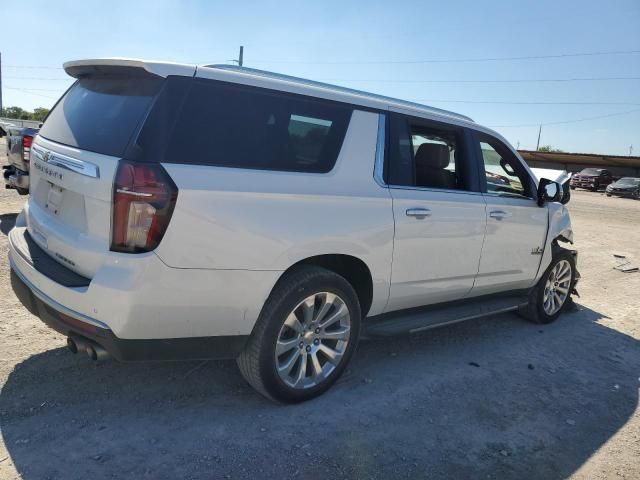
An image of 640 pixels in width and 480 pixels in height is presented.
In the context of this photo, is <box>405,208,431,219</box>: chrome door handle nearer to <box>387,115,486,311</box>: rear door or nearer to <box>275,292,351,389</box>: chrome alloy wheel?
<box>387,115,486,311</box>: rear door

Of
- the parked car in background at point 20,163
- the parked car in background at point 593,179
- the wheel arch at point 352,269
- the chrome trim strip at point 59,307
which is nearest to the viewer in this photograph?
the chrome trim strip at point 59,307

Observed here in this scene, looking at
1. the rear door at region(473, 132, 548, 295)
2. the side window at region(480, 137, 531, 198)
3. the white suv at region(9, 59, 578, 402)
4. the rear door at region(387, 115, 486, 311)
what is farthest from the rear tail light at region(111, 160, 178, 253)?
the side window at region(480, 137, 531, 198)

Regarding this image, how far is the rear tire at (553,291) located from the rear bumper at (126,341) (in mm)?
3486

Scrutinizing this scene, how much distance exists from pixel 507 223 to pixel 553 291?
5.09ft

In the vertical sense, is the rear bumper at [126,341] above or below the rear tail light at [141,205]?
below

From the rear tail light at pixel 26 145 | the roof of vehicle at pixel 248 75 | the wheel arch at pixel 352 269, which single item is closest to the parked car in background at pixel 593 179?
the rear tail light at pixel 26 145

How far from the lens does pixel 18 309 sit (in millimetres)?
4301

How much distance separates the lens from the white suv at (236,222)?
2539mm

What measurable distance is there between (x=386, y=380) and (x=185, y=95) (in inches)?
94.2

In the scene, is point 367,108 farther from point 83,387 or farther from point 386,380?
point 83,387

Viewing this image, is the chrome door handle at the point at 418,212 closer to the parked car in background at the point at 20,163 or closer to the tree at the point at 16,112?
the parked car in background at the point at 20,163

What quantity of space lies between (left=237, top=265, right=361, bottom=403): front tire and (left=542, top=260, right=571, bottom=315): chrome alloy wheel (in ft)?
9.44

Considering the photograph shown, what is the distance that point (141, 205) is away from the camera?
2477 mm

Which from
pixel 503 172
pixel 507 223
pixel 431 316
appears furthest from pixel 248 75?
pixel 503 172
